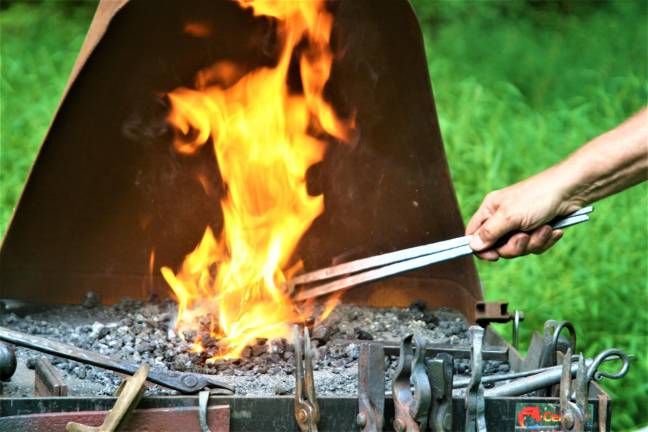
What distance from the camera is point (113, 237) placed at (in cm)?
295

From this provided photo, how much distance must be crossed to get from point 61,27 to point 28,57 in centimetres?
58

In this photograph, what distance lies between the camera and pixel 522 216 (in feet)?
7.77

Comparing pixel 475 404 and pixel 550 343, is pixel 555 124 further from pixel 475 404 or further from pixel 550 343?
pixel 475 404

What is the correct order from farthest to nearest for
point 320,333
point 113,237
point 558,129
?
point 558,129
point 113,237
point 320,333

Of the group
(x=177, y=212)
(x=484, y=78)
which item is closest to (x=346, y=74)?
(x=177, y=212)

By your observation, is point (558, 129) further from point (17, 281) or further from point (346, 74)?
point (17, 281)

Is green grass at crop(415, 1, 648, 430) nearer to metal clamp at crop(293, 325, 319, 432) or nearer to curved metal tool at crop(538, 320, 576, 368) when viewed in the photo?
curved metal tool at crop(538, 320, 576, 368)

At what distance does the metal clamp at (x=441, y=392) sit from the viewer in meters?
1.77

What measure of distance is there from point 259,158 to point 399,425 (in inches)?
49.1

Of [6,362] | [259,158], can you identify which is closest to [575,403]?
[6,362]

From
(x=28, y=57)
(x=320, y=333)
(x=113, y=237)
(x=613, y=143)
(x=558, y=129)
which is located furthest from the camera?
(x=28, y=57)

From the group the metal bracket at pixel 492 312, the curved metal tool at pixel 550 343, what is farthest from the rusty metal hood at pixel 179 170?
the curved metal tool at pixel 550 343

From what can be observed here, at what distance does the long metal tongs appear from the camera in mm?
2432

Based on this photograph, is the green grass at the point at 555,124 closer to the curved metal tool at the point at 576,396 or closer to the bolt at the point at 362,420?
the curved metal tool at the point at 576,396
